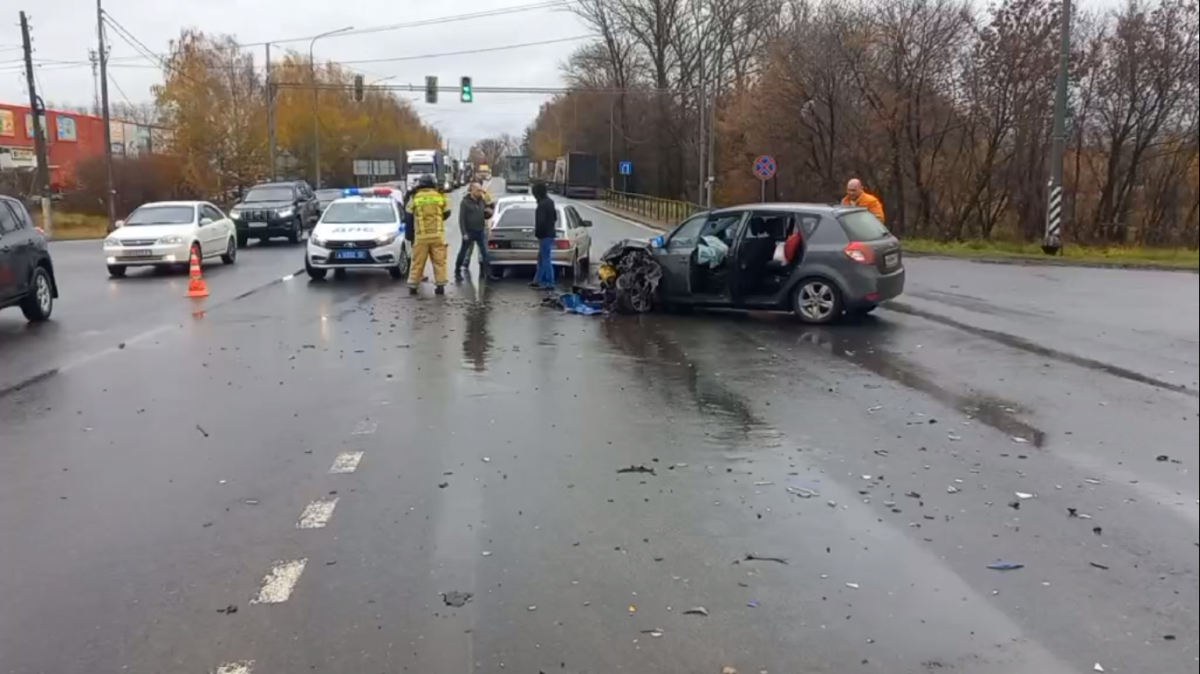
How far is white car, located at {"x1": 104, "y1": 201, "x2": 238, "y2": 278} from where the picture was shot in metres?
19.9

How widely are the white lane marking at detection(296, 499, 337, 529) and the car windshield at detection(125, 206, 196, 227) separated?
17.3 m

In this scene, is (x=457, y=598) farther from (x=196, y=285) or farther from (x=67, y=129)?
(x=67, y=129)

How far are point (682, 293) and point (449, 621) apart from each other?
9738mm

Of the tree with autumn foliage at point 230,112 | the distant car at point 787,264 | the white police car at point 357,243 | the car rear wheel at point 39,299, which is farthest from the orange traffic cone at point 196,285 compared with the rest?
the tree with autumn foliage at point 230,112

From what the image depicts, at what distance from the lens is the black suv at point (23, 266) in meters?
12.6

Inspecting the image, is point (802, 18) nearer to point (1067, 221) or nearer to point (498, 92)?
point (498, 92)

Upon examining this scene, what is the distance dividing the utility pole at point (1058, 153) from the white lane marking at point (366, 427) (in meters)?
21.2

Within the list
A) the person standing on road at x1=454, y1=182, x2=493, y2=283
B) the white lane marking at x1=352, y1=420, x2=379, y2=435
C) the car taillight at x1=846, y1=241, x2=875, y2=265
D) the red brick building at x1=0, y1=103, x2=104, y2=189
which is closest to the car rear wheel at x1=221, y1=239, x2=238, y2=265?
the person standing on road at x1=454, y1=182, x2=493, y2=283

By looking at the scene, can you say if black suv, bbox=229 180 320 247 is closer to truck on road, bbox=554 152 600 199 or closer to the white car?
the white car

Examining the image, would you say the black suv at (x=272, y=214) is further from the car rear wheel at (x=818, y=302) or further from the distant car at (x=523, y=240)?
the car rear wheel at (x=818, y=302)

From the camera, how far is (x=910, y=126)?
113ft

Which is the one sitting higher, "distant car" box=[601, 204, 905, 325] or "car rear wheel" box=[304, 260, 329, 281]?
"distant car" box=[601, 204, 905, 325]

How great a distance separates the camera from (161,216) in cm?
2125

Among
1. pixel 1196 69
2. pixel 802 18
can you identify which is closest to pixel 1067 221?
pixel 1196 69
